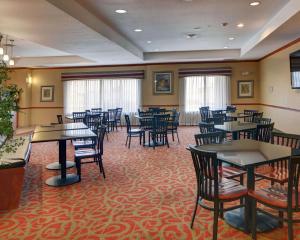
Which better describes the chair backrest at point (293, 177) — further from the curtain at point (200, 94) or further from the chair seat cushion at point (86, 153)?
the curtain at point (200, 94)

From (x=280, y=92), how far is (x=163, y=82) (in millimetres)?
4835

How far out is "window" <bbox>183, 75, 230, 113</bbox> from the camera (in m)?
11.5

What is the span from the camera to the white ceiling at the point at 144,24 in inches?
183

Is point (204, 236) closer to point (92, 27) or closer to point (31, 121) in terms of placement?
point (92, 27)

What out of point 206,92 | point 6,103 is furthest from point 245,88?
point 6,103

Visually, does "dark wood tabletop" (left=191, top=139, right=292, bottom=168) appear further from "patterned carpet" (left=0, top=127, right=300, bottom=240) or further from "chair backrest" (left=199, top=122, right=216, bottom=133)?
"chair backrest" (left=199, top=122, right=216, bottom=133)

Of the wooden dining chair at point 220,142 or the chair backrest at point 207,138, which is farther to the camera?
the chair backrest at point 207,138

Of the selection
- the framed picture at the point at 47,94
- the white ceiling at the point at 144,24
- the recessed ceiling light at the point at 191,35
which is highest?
the recessed ceiling light at the point at 191,35

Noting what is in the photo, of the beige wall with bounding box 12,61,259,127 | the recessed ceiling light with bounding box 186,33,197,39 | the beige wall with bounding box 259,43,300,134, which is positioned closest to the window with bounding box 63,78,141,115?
the beige wall with bounding box 12,61,259,127

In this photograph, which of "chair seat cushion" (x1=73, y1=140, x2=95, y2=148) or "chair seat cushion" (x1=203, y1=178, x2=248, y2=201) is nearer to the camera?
"chair seat cushion" (x1=203, y1=178, x2=248, y2=201)

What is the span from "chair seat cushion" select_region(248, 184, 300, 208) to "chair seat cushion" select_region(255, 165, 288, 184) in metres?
0.20

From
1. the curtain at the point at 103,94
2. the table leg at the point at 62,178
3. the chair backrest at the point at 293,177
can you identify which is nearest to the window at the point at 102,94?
the curtain at the point at 103,94

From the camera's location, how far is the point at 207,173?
2.58 m

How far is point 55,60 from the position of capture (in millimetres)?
11109
